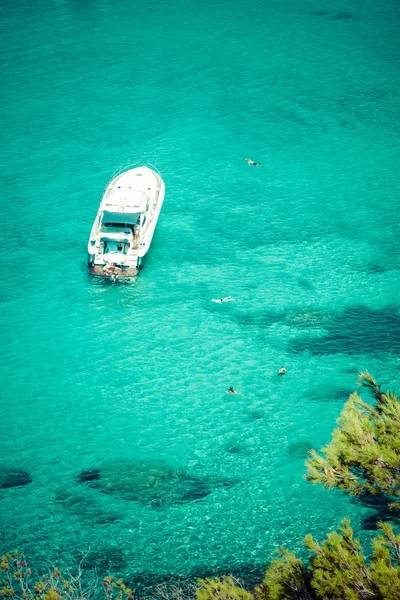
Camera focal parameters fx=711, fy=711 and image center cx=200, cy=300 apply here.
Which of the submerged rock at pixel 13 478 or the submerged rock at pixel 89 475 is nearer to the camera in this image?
the submerged rock at pixel 13 478

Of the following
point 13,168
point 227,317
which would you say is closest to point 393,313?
point 227,317

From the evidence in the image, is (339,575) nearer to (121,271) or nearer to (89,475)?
(89,475)

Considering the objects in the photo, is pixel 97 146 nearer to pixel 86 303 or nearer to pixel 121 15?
pixel 86 303

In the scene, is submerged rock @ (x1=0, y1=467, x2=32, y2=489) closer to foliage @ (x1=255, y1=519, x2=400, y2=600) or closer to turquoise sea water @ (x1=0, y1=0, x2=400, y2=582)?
turquoise sea water @ (x1=0, y1=0, x2=400, y2=582)

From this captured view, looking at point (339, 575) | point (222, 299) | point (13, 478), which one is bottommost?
point (13, 478)

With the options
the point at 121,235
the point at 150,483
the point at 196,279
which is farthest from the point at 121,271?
the point at 150,483

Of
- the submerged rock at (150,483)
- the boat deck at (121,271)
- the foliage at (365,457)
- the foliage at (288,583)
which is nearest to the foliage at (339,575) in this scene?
the foliage at (288,583)

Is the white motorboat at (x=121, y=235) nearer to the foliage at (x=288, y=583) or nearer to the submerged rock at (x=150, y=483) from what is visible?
the submerged rock at (x=150, y=483)
